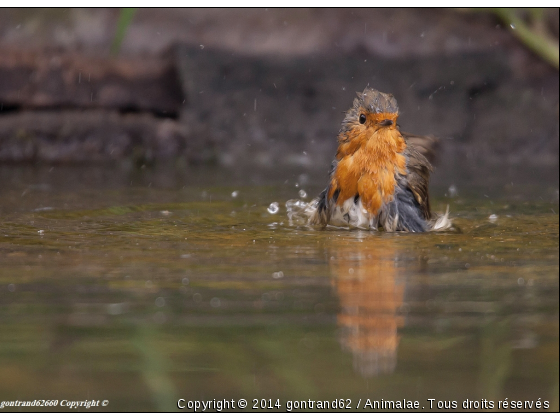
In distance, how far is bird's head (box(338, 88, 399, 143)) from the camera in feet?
13.5

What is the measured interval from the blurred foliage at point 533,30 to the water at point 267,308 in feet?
9.60

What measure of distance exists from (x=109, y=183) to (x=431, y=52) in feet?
10.7

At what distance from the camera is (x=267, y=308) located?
2604 mm

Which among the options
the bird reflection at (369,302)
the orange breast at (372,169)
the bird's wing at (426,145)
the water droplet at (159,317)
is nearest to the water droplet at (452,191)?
the bird's wing at (426,145)

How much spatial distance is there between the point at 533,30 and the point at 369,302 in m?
5.17

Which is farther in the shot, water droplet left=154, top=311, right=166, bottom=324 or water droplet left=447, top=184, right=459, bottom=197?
water droplet left=447, top=184, right=459, bottom=197

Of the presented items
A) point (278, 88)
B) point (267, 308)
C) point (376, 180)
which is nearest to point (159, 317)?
point (267, 308)

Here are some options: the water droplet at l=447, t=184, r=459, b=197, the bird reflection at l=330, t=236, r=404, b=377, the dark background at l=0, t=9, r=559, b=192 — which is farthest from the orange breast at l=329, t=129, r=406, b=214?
the dark background at l=0, t=9, r=559, b=192

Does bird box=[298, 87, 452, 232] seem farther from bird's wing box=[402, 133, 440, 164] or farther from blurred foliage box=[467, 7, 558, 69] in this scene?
blurred foliage box=[467, 7, 558, 69]

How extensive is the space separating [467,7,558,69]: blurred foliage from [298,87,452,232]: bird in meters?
3.28

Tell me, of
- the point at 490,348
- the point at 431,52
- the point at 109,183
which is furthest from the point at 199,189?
the point at 490,348

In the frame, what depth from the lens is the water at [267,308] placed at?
6.58 ft

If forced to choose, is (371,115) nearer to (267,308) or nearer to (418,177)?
(418,177)

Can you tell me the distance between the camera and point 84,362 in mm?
2121
